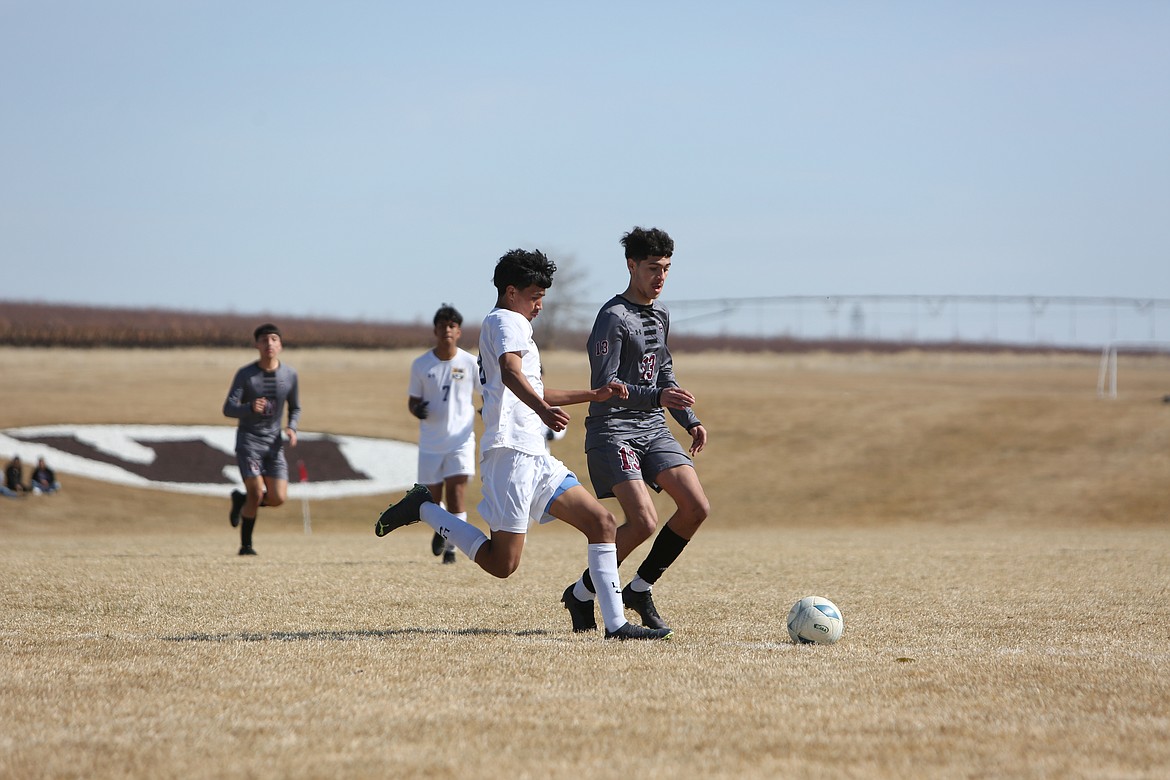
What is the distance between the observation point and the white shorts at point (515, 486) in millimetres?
7008

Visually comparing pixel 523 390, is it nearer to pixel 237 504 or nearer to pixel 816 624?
pixel 816 624

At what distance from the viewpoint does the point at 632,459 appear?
7.47 m

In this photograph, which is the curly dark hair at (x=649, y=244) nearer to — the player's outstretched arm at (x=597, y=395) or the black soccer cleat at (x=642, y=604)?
the player's outstretched arm at (x=597, y=395)

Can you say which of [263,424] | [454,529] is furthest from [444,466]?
[454,529]

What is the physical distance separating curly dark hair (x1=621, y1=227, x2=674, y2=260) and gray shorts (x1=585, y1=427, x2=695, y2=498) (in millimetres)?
1114

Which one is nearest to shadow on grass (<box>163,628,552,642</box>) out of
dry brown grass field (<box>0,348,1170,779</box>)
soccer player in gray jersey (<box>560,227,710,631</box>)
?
dry brown grass field (<box>0,348,1170,779</box>)

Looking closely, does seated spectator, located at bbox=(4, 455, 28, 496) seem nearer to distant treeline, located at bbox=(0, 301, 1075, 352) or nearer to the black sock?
the black sock

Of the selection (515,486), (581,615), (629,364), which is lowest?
(581,615)

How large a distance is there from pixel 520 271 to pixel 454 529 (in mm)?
1676

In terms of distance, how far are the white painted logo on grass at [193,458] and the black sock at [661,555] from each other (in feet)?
67.0

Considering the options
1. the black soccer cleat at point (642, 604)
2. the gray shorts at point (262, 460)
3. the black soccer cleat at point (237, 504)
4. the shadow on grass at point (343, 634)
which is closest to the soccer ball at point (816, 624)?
the black soccer cleat at point (642, 604)

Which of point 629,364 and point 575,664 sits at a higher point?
point 629,364

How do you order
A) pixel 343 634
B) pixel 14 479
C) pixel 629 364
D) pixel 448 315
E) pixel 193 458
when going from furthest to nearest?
pixel 193 458 → pixel 14 479 → pixel 448 315 → pixel 629 364 → pixel 343 634

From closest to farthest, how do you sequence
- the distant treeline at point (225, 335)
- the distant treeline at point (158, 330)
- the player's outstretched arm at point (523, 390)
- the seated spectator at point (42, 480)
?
the player's outstretched arm at point (523, 390) < the seated spectator at point (42, 480) < the distant treeline at point (158, 330) < the distant treeline at point (225, 335)
